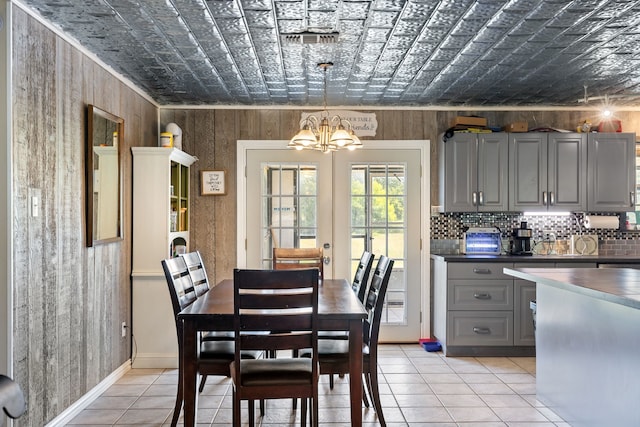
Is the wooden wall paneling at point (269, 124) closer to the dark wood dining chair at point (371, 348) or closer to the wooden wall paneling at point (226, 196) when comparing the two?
the wooden wall paneling at point (226, 196)

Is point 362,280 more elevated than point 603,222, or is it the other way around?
point 603,222

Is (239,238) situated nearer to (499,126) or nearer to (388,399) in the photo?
(388,399)

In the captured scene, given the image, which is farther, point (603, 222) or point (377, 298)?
point (603, 222)

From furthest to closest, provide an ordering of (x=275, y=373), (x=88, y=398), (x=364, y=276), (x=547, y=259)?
1. (x=547, y=259)
2. (x=364, y=276)
3. (x=88, y=398)
4. (x=275, y=373)

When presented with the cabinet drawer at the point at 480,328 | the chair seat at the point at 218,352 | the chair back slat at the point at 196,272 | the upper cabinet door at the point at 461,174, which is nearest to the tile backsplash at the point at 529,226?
the upper cabinet door at the point at 461,174

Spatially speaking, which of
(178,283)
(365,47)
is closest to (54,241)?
(178,283)

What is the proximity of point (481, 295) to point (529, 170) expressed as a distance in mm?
1265

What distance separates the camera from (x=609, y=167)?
5.08 metres

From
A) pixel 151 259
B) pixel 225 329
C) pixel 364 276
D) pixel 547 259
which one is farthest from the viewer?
pixel 547 259

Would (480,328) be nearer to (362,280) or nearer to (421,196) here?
(421,196)

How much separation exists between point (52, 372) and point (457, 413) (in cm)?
245

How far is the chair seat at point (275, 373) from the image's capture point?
8.45ft

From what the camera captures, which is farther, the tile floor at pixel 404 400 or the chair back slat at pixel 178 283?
the tile floor at pixel 404 400

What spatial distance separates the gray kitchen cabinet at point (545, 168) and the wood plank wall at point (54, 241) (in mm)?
3563
